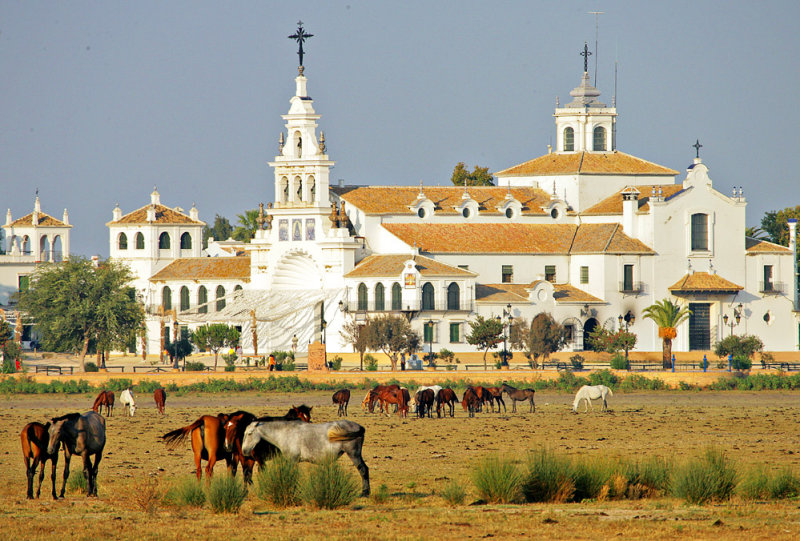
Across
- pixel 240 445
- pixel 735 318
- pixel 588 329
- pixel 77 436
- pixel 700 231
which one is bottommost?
pixel 240 445

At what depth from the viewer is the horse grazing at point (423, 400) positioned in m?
41.7

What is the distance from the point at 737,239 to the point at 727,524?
192 ft

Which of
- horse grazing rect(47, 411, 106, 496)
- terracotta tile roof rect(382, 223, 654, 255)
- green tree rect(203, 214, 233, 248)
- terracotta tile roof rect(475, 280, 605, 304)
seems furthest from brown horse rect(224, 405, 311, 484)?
green tree rect(203, 214, 233, 248)

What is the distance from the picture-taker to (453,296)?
7250cm

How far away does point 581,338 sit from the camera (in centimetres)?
7338

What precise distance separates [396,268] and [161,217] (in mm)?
24802

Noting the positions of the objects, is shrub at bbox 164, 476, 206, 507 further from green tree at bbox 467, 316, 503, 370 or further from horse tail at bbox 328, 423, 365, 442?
green tree at bbox 467, 316, 503, 370

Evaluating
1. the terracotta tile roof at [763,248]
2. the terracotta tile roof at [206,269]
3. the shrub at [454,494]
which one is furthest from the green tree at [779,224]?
the shrub at [454,494]

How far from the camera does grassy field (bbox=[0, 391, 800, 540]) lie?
20.1 metres

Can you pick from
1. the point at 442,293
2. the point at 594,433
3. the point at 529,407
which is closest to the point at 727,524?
the point at 594,433

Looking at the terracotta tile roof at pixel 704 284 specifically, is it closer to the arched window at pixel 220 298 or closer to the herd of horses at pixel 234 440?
the arched window at pixel 220 298

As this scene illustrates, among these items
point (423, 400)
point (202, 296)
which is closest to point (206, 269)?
point (202, 296)

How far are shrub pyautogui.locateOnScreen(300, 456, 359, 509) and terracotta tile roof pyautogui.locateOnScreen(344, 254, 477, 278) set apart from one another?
49610 millimetres

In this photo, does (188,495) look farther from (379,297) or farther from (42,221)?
(42,221)
